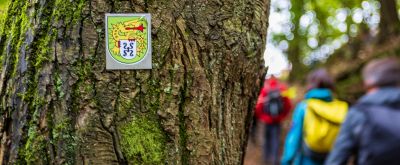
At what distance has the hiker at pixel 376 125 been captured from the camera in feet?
11.3

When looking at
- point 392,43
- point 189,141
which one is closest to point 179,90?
point 189,141

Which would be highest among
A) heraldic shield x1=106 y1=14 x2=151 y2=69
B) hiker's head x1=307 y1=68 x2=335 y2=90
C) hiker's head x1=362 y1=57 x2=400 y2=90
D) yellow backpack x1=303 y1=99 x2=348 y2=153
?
heraldic shield x1=106 y1=14 x2=151 y2=69

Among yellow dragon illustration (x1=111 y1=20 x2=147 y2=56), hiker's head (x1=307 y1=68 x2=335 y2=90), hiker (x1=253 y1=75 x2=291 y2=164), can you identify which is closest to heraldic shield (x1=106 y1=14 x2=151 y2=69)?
yellow dragon illustration (x1=111 y1=20 x2=147 y2=56)

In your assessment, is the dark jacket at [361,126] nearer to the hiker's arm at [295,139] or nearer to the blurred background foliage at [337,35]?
the hiker's arm at [295,139]

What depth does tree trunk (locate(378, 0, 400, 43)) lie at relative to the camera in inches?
611

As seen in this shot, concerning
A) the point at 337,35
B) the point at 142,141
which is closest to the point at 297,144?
the point at 142,141

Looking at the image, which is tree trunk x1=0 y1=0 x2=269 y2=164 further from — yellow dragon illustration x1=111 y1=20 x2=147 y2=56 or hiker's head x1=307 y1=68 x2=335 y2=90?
hiker's head x1=307 y1=68 x2=335 y2=90

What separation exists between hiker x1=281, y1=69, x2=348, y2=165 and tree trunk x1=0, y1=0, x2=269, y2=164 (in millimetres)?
3136

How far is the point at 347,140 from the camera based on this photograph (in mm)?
3740

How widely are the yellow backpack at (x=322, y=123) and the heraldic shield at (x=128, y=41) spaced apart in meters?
3.31

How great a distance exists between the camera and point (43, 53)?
1.71 meters

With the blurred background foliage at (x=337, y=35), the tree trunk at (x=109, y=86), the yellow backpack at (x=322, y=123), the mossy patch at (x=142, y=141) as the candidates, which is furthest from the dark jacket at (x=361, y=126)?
→ the blurred background foliage at (x=337, y=35)

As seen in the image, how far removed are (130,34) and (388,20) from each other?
50.1 feet

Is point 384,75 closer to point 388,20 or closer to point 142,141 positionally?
point 142,141
